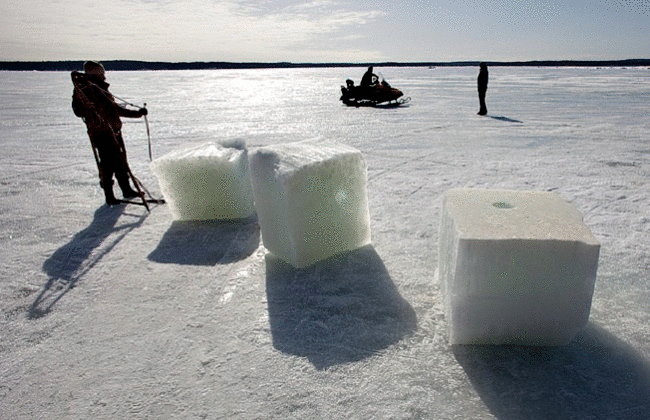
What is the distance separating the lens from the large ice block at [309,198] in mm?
2725

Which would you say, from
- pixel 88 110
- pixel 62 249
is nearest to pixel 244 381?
pixel 62 249

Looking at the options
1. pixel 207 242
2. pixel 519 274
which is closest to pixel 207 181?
pixel 207 242


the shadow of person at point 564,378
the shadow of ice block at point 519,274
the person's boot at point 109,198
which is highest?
the shadow of ice block at point 519,274

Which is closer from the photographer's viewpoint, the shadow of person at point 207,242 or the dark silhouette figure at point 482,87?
the shadow of person at point 207,242

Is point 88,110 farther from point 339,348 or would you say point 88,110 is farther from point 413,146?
point 413,146

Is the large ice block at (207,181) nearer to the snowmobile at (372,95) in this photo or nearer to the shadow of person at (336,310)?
the shadow of person at (336,310)

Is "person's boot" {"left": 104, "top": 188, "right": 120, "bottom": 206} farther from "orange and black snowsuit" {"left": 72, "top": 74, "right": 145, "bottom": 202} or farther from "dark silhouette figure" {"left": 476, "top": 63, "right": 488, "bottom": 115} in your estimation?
"dark silhouette figure" {"left": 476, "top": 63, "right": 488, "bottom": 115}

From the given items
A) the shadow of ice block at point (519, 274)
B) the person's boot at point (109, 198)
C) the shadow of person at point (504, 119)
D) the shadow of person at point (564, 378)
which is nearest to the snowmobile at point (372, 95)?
the shadow of person at point (504, 119)

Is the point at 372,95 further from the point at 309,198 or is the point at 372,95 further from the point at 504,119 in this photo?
the point at 309,198

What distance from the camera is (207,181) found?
3748 mm

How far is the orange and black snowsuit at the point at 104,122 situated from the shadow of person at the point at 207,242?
1164mm

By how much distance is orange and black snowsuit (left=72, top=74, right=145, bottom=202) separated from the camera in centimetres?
423

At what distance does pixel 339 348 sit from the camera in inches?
83.9

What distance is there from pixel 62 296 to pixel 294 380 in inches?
65.5
